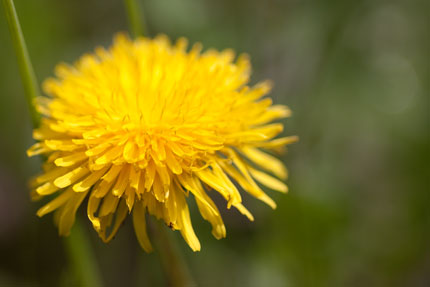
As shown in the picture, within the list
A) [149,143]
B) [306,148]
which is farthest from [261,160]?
[306,148]

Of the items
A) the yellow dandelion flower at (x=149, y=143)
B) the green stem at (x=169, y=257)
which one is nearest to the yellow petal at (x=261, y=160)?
the yellow dandelion flower at (x=149, y=143)

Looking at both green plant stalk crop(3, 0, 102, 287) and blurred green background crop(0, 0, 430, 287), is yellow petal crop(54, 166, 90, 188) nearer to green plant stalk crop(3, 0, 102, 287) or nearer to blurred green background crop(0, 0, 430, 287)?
green plant stalk crop(3, 0, 102, 287)

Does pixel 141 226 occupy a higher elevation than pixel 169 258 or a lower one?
higher

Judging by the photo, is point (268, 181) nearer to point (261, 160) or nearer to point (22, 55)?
point (261, 160)

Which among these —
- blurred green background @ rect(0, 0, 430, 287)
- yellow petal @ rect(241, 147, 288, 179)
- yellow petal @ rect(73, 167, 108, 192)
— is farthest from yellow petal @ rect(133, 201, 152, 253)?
blurred green background @ rect(0, 0, 430, 287)

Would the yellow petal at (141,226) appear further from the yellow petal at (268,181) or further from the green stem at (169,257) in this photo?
the yellow petal at (268,181)

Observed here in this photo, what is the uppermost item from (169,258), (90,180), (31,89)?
(31,89)
